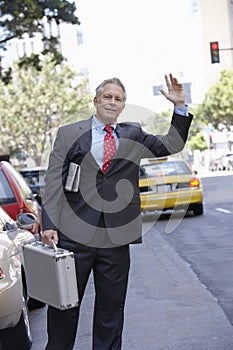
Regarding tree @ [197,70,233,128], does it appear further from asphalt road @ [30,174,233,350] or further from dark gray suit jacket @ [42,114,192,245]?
dark gray suit jacket @ [42,114,192,245]

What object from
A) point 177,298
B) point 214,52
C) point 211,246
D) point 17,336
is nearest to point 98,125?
point 17,336

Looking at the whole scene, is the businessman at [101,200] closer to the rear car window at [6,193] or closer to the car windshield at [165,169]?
the rear car window at [6,193]

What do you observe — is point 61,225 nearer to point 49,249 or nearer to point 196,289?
point 49,249

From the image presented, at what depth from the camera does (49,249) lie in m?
5.11

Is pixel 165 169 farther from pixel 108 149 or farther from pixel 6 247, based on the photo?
pixel 108 149

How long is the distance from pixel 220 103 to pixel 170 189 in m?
60.4

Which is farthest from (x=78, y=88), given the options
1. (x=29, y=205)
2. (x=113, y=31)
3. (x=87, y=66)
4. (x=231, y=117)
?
(x=29, y=205)

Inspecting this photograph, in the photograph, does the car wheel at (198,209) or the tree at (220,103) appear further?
the tree at (220,103)

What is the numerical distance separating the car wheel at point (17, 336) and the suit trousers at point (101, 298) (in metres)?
1.17

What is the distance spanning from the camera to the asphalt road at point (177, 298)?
22.8ft

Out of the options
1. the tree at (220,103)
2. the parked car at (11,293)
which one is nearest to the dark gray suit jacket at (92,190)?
the parked car at (11,293)

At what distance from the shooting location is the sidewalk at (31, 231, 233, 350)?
269 inches

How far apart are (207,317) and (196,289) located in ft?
5.68

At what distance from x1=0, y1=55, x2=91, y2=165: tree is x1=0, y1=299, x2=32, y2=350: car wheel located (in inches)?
2121
